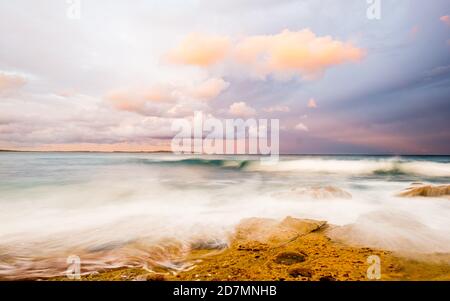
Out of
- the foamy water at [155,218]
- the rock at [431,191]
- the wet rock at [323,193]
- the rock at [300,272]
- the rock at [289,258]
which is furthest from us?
the rock at [431,191]

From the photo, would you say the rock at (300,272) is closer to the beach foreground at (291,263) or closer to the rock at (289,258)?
the beach foreground at (291,263)

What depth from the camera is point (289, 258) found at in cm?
317

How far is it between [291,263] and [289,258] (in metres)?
0.12

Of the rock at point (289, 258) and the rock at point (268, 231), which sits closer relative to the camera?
the rock at point (289, 258)

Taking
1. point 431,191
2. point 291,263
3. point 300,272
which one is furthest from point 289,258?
point 431,191

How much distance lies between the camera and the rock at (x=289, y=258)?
308 cm

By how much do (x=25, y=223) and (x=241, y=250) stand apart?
424 centimetres

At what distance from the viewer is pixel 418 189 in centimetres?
623

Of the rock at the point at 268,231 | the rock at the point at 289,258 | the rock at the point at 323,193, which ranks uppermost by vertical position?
the rock at the point at 323,193

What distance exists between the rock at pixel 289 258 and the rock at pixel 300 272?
0.47 feet

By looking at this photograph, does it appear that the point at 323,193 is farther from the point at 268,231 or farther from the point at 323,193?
the point at 268,231

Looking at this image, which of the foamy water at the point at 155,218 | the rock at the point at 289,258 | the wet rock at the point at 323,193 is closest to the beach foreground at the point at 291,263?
the rock at the point at 289,258
